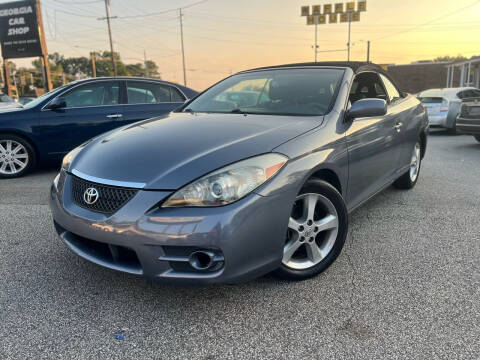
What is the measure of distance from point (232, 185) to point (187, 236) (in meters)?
0.35

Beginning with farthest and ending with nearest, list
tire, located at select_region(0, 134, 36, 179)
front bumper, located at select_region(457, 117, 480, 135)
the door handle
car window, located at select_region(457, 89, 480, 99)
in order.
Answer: car window, located at select_region(457, 89, 480, 99) < front bumper, located at select_region(457, 117, 480, 135) < the door handle < tire, located at select_region(0, 134, 36, 179)

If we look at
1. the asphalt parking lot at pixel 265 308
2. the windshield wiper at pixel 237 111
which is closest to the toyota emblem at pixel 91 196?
the asphalt parking lot at pixel 265 308

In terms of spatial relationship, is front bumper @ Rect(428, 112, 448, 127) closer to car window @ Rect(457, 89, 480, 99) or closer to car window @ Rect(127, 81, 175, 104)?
car window @ Rect(457, 89, 480, 99)

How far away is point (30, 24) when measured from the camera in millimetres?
21719

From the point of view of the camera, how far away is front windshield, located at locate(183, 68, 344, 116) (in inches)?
121

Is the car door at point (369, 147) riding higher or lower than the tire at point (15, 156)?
higher

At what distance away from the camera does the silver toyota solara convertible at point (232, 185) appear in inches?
79.0

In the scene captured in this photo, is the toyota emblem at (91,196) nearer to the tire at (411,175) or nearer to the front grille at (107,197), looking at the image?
the front grille at (107,197)

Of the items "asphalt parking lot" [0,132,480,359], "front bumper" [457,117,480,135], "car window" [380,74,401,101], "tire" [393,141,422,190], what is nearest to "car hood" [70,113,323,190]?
"asphalt parking lot" [0,132,480,359]

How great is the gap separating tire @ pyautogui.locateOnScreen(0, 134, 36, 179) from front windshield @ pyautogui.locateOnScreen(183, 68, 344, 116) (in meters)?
3.37

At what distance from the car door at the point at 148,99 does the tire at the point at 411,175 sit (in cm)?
383

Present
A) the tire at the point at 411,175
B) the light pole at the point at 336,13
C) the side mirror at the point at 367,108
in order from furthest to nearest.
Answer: the light pole at the point at 336,13 → the tire at the point at 411,175 → the side mirror at the point at 367,108

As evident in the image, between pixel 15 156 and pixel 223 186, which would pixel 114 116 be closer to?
pixel 15 156

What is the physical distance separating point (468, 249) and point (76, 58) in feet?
387
